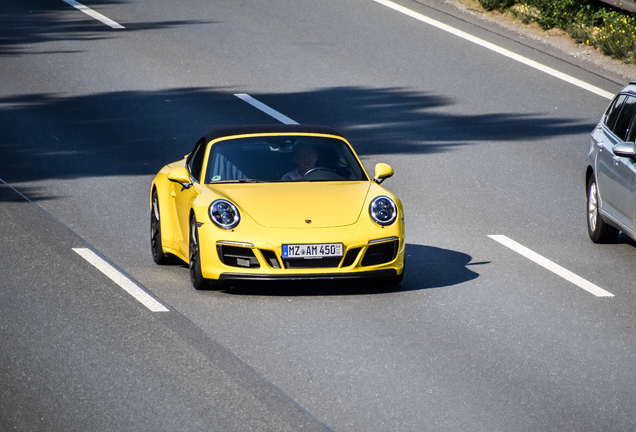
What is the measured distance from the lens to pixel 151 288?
32.1ft

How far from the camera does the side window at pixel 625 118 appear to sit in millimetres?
11827

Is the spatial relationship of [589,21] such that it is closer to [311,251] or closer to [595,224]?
[595,224]

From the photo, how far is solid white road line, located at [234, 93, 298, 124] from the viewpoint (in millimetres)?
17234

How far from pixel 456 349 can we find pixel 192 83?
12030 mm

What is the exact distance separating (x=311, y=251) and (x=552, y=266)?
2.85 meters

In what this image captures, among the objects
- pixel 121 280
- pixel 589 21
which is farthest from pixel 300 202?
pixel 589 21

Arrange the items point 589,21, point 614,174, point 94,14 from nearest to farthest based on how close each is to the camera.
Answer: point 614,174 → point 589,21 → point 94,14

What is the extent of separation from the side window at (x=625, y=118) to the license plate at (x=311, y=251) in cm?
405

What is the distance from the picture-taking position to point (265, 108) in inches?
707

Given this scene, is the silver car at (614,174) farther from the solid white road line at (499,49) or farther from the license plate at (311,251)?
the solid white road line at (499,49)

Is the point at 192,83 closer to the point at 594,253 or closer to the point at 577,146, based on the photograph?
the point at 577,146

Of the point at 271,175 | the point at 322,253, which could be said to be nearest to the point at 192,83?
the point at 271,175

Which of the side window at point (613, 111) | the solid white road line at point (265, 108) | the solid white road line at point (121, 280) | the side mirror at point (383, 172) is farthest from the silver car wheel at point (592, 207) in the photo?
the solid white road line at point (265, 108)

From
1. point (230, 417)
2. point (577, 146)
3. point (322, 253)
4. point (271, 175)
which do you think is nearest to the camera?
point (230, 417)
